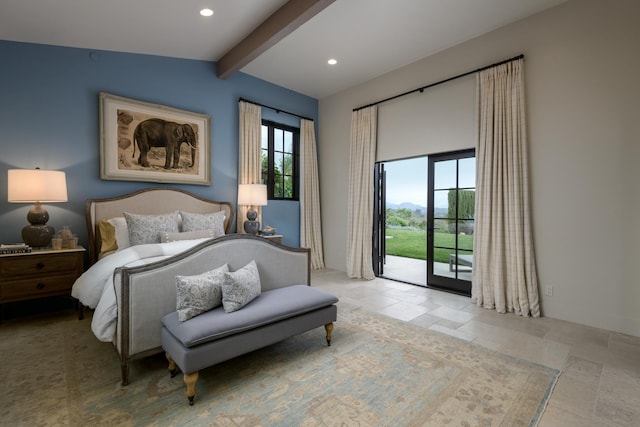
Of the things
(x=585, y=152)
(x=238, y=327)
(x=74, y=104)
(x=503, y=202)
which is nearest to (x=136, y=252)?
(x=238, y=327)

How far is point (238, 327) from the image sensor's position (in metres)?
2.01

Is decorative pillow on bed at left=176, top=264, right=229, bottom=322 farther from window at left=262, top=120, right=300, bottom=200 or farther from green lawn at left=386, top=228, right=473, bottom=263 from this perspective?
green lawn at left=386, top=228, right=473, bottom=263

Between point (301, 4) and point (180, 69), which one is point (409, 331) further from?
point (180, 69)

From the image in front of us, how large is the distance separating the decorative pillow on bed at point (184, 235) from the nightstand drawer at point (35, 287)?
0.95 m

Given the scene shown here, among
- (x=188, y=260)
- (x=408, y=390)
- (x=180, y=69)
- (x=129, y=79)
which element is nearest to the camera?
(x=408, y=390)

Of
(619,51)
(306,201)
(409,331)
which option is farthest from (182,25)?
(619,51)

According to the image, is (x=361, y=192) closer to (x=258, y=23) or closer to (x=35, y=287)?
(x=258, y=23)

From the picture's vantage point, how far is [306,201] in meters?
5.82

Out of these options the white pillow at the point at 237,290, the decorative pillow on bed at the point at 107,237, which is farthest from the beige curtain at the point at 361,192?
the decorative pillow on bed at the point at 107,237

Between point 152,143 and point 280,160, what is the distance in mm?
2161

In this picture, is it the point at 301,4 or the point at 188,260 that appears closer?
the point at 188,260

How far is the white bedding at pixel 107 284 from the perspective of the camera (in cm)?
210

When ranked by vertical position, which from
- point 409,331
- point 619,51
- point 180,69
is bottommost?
point 409,331

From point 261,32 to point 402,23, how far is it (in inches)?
65.0
